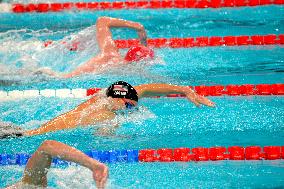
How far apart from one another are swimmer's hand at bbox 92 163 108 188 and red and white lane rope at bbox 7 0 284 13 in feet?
17.5

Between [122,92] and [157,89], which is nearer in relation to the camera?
[122,92]

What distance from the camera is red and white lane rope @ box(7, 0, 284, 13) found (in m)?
7.90

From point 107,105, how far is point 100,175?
1666mm

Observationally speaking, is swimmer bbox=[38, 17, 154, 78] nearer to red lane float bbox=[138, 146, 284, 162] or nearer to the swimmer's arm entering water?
the swimmer's arm entering water

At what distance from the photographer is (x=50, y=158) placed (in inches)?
120

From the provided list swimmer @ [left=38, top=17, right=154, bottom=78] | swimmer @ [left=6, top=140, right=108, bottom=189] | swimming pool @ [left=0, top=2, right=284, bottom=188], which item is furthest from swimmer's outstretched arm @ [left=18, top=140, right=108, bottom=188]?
swimmer @ [left=38, top=17, right=154, bottom=78]

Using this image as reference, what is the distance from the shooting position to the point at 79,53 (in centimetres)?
631

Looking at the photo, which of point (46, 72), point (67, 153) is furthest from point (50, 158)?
point (46, 72)

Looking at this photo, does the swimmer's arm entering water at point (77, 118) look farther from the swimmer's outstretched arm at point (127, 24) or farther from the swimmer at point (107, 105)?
the swimmer's outstretched arm at point (127, 24)

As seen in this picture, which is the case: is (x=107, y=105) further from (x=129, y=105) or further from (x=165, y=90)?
(x=165, y=90)

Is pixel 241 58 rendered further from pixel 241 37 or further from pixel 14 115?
pixel 14 115

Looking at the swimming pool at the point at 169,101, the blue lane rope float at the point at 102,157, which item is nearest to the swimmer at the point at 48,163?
the swimming pool at the point at 169,101

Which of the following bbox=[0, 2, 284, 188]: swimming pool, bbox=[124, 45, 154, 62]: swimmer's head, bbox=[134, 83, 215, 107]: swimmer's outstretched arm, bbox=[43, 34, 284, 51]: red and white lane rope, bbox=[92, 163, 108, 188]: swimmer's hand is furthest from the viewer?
bbox=[43, 34, 284, 51]: red and white lane rope

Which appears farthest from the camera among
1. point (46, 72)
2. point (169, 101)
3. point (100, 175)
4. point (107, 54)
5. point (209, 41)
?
point (209, 41)
